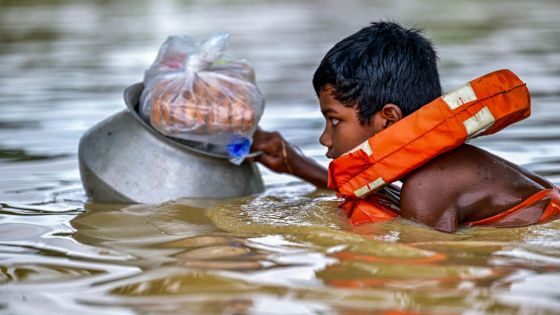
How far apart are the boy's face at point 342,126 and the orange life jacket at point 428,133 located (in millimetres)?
154

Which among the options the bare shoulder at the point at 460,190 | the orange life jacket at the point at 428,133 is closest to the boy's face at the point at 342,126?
the orange life jacket at the point at 428,133

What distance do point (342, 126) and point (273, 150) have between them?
2.89ft

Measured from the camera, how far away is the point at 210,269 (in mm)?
3904

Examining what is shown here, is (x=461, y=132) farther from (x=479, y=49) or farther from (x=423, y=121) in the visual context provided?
(x=479, y=49)

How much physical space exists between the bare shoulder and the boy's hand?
3.74 feet

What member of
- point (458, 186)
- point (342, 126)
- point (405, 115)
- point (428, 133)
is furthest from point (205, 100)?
point (458, 186)

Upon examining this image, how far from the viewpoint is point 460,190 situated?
4.48m

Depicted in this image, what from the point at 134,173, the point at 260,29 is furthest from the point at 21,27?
the point at 134,173

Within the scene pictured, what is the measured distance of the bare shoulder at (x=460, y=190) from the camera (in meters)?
4.48

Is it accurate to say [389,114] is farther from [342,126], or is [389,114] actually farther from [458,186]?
[458,186]

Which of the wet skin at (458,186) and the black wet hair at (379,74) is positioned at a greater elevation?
the black wet hair at (379,74)

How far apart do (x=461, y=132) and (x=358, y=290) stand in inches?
46.6

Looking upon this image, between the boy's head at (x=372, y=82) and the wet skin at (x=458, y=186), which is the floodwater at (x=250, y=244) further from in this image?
the boy's head at (x=372, y=82)

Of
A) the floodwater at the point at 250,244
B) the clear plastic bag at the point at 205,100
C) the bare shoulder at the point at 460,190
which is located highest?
Answer: the clear plastic bag at the point at 205,100
